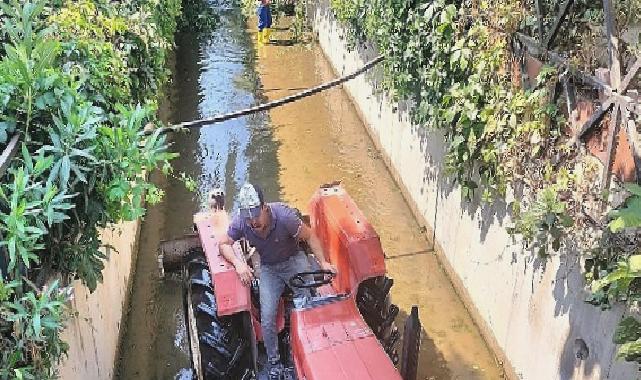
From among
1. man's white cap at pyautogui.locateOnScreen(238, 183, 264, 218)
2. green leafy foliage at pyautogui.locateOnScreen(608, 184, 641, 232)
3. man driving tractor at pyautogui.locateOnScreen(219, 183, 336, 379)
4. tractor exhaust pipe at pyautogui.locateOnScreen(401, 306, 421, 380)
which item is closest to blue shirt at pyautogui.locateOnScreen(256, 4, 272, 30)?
man driving tractor at pyautogui.locateOnScreen(219, 183, 336, 379)

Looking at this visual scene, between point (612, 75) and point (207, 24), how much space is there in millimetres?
9631

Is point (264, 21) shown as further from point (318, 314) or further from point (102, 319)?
point (318, 314)

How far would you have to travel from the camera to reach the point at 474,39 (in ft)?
18.0

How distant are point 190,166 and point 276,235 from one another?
4767mm

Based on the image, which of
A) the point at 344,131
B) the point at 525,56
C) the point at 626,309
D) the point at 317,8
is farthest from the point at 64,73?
the point at 317,8

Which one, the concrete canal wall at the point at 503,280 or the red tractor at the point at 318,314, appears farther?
the concrete canal wall at the point at 503,280

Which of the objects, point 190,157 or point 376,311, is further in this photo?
point 190,157

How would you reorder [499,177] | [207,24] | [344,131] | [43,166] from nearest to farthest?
Answer: [43,166], [499,177], [344,131], [207,24]

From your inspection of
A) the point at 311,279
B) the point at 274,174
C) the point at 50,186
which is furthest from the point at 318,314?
the point at 274,174

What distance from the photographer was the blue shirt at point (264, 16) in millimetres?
14141

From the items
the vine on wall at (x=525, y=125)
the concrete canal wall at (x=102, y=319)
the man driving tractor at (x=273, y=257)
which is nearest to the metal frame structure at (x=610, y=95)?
the vine on wall at (x=525, y=125)

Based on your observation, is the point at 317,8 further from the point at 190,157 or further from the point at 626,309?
the point at 626,309

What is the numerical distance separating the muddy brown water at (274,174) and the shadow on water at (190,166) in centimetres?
1

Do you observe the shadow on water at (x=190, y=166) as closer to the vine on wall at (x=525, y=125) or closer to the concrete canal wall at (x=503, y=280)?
the concrete canal wall at (x=503, y=280)
